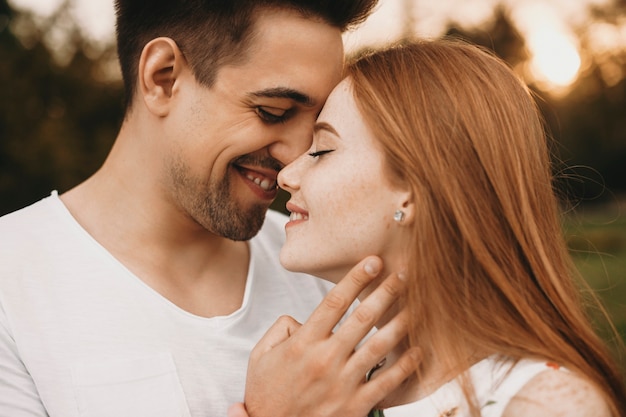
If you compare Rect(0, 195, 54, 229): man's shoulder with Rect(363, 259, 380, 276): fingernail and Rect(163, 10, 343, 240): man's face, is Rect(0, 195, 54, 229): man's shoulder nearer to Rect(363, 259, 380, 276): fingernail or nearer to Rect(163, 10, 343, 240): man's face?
Rect(163, 10, 343, 240): man's face

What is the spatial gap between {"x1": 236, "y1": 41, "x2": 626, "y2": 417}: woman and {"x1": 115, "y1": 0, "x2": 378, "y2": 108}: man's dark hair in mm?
574

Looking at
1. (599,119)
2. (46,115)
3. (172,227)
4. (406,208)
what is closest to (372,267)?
(406,208)

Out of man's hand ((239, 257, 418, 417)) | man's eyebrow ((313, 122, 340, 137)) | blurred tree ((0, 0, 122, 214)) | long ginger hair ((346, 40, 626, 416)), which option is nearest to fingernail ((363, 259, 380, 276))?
man's hand ((239, 257, 418, 417))

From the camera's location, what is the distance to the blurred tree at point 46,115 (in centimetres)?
887

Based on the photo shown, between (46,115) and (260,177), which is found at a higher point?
(46,115)

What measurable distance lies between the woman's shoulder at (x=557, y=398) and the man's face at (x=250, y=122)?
1.25m

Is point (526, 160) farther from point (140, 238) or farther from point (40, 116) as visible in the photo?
point (40, 116)

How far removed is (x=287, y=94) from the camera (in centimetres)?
266

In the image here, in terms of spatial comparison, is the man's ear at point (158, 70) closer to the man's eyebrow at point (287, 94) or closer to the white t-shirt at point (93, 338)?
the man's eyebrow at point (287, 94)

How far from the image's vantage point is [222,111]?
274cm

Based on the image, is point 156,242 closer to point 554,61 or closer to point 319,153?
point 319,153

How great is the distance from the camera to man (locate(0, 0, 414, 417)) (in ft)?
7.93

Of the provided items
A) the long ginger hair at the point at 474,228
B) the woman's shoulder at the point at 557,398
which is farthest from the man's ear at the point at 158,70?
the woman's shoulder at the point at 557,398

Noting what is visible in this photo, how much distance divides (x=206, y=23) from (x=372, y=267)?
1.27m
